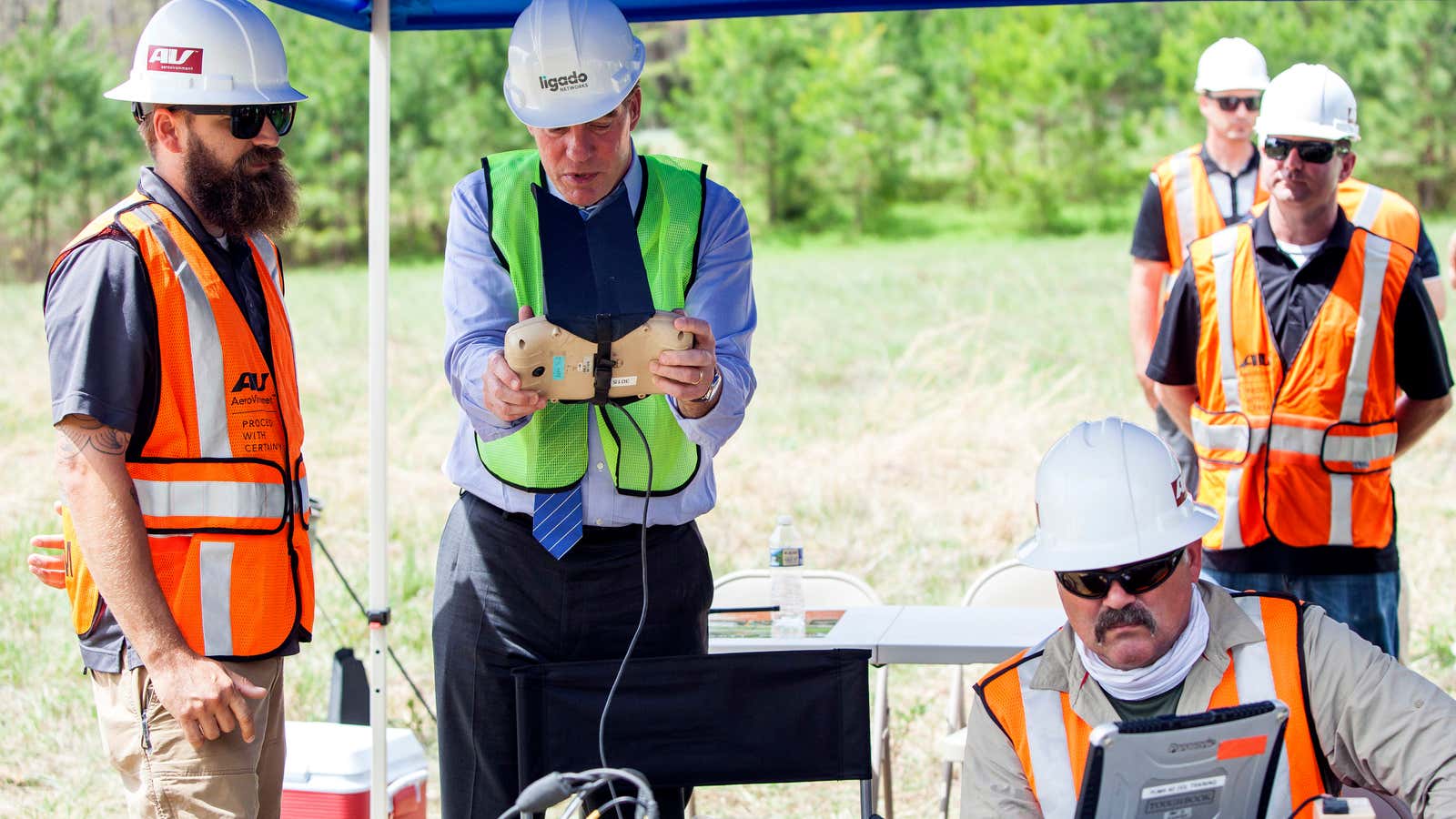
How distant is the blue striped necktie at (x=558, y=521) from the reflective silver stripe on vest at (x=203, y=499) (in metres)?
0.55

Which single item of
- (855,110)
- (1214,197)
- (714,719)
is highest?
(855,110)

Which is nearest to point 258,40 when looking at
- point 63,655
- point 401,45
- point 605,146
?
point 605,146

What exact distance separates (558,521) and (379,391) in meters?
0.53

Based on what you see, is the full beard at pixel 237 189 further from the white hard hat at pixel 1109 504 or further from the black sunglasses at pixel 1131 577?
the black sunglasses at pixel 1131 577

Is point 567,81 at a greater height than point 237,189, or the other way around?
point 567,81

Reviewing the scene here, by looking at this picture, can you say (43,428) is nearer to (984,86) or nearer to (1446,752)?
(1446,752)

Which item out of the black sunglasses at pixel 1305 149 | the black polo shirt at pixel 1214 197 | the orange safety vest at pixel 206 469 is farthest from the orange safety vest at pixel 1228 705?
the black polo shirt at pixel 1214 197

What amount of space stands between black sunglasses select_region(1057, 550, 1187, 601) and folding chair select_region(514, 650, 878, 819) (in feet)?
2.29

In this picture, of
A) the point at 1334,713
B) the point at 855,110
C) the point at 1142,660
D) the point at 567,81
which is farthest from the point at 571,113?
the point at 855,110

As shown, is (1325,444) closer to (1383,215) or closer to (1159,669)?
(1383,215)

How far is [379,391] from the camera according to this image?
3.38 meters

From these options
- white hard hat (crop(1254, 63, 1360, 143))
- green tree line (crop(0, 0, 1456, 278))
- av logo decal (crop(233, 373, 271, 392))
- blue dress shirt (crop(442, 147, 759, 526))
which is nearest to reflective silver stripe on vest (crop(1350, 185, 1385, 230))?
white hard hat (crop(1254, 63, 1360, 143))

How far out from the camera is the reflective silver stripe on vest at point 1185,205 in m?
5.51

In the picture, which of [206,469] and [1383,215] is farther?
[1383,215]
